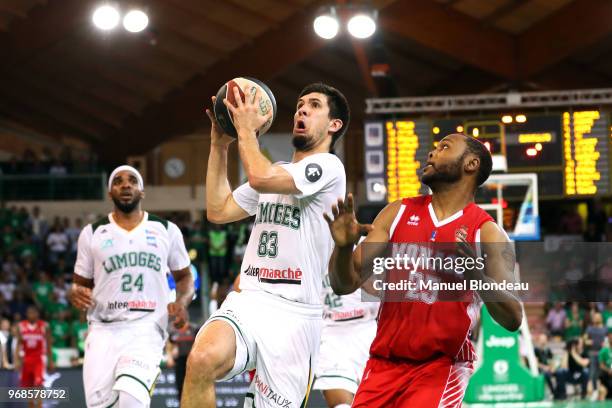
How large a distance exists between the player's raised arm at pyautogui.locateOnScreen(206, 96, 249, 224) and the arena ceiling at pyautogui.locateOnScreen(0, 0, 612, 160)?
15.1 metres

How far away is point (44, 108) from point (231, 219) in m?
25.0

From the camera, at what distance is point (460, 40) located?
22312 millimetres

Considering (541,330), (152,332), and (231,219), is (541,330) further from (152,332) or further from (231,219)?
(231,219)

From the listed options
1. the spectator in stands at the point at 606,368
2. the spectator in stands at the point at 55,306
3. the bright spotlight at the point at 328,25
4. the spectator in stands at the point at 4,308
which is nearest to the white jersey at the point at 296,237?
the spectator in stands at the point at 606,368

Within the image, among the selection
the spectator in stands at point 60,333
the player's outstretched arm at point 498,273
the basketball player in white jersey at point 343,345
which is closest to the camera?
the player's outstretched arm at point 498,273

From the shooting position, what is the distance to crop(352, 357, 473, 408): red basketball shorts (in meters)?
5.12

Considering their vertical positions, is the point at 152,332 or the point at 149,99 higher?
the point at 149,99

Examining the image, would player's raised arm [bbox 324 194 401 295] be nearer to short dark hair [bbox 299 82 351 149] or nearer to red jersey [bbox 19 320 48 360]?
short dark hair [bbox 299 82 351 149]

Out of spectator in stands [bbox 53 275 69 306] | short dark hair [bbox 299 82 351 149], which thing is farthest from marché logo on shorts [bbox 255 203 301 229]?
spectator in stands [bbox 53 275 69 306]

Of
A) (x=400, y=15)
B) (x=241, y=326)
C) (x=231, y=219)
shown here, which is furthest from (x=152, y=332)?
(x=400, y=15)

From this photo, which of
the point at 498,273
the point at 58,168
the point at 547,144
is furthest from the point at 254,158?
the point at 58,168

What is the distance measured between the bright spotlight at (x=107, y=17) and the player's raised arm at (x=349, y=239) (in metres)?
13.3

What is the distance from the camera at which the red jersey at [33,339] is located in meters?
15.4

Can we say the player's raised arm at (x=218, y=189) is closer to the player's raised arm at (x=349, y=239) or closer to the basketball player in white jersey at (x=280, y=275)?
the basketball player in white jersey at (x=280, y=275)
